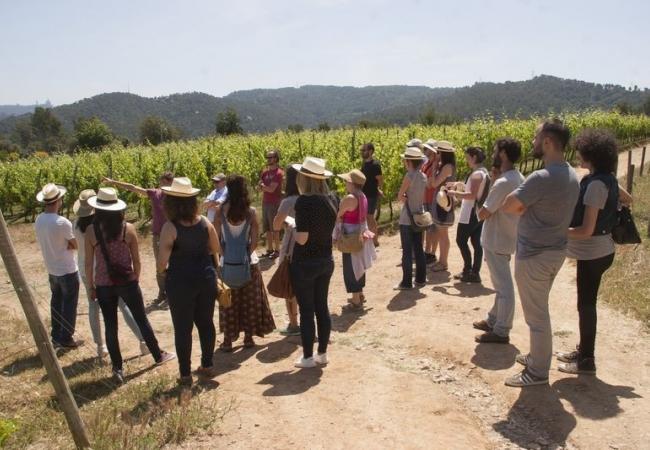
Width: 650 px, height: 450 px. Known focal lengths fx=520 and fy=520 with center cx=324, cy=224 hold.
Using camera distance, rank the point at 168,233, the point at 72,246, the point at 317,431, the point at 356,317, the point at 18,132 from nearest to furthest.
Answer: the point at 317,431 < the point at 168,233 < the point at 72,246 < the point at 356,317 < the point at 18,132

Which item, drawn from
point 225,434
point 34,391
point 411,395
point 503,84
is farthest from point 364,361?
point 503,84

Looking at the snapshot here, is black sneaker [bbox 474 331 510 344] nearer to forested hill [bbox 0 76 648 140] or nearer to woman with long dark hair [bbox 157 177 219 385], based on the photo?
woman with long dark hair [bbox 157 177 219 385]

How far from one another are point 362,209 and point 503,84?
7533 inches

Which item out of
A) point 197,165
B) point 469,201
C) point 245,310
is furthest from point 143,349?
point 197,165

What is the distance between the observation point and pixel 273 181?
27.3 ft

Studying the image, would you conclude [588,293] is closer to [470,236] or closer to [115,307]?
[470,236]

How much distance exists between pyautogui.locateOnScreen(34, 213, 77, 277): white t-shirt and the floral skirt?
169 cm

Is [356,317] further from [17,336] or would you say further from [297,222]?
[17,336]

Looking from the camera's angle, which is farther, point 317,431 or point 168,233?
point 168,233

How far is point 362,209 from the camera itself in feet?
17.3

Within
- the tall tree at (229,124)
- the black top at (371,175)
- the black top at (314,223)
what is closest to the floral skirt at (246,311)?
the black top at (314,223)

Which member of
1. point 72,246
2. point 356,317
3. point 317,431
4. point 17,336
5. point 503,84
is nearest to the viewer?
point 317,431

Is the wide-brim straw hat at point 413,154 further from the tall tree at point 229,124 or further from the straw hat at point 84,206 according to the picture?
the tall tree at point 229,124

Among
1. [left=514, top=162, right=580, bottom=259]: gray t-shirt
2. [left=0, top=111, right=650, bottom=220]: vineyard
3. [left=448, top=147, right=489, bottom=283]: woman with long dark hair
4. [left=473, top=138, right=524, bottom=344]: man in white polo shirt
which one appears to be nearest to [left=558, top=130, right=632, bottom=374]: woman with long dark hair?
[left=514, top=162, right=580, bottom=259]: gray t-shirt
